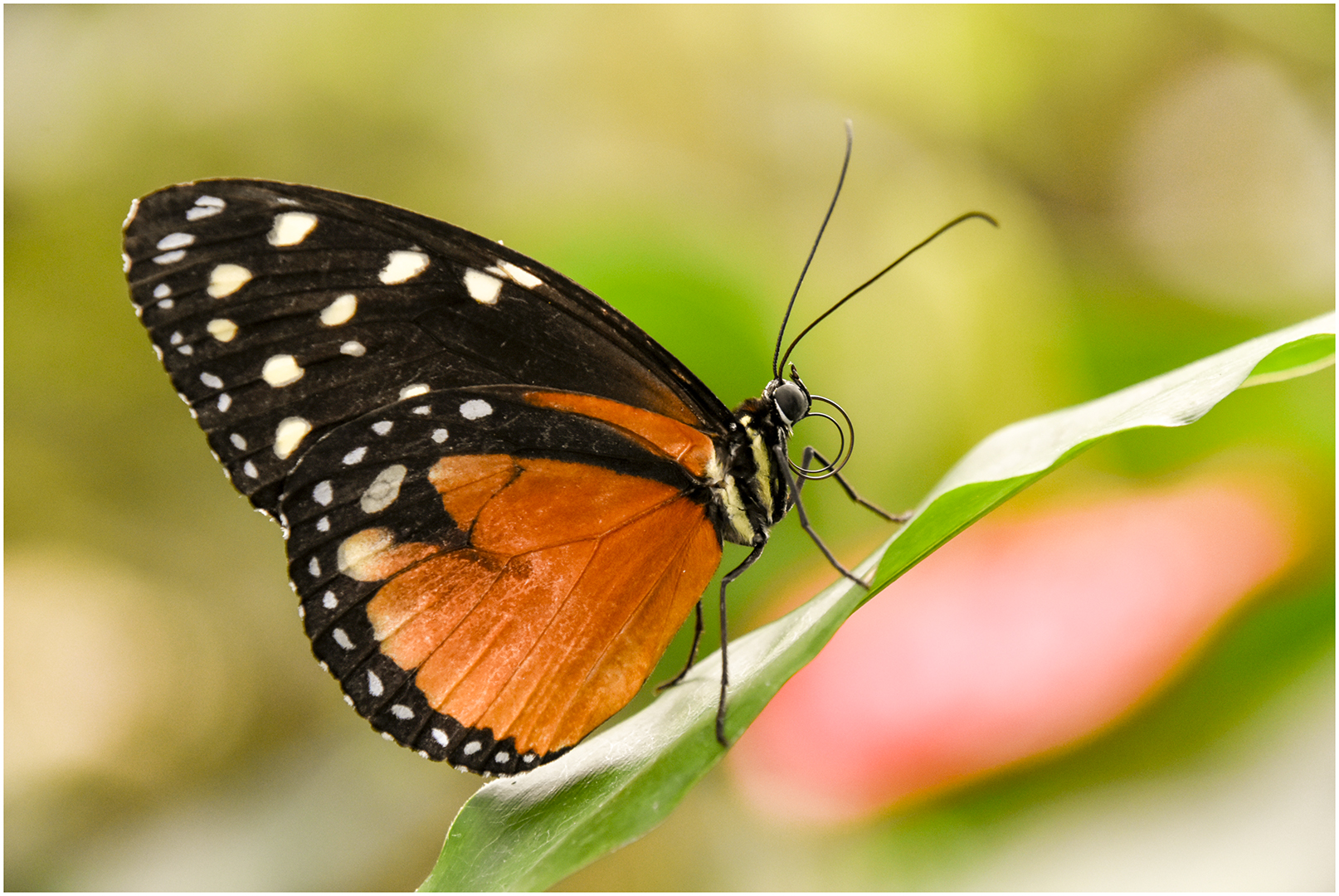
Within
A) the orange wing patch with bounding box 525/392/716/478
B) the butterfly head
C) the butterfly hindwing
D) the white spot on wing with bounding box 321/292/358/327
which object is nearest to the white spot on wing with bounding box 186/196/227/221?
the white spot on wing with bounding box 321/292/358/327

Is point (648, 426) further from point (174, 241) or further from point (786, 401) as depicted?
point (174, 241)

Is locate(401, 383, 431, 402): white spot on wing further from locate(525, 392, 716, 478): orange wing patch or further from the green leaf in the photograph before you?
the green leaf

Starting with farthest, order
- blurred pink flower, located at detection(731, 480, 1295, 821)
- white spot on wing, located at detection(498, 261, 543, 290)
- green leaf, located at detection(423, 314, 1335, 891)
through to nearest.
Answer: blurred pink flower, located at detection(731, 480, 1295, 821)
white spot on wing, located at detection(498, 261, 543, 290)
green leaf, located at detection(423, 314, 1335, 891)

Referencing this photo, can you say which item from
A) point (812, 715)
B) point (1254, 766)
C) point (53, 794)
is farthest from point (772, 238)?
point (53, 794)

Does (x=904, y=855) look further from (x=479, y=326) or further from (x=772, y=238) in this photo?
(x=772, y=238)

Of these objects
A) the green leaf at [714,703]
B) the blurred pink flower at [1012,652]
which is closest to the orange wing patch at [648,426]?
the green leaf at [714,703]

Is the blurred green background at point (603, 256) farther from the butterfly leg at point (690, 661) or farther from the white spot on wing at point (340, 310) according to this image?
the white spot on wing at point (340, 310)

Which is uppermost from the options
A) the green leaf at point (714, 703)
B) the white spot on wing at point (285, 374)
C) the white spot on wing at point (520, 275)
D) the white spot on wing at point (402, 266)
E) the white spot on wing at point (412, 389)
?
the white spot on wing at point (402, 266)
